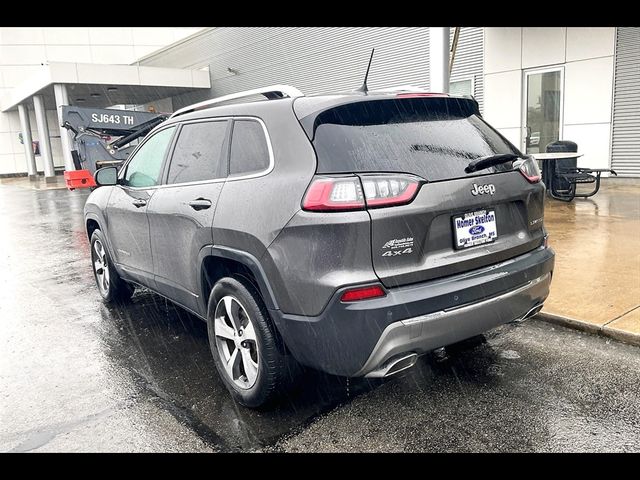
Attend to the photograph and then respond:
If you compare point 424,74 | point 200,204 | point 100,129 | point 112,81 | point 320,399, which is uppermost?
point 112,81

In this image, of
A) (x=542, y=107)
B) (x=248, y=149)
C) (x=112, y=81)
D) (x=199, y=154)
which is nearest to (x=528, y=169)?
(x=248, y=149)

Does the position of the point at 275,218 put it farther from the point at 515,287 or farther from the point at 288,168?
the point at 515,287

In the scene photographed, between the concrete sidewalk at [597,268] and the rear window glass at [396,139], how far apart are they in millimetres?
1785

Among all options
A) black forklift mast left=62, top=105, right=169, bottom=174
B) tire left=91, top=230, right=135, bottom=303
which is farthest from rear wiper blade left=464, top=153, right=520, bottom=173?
black forklift mast left=62, top=105, right=169, bottom=174

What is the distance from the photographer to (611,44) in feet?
38.6

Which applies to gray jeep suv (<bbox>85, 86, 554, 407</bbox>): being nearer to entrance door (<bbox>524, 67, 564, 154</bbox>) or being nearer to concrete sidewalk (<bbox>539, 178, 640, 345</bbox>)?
concrete sidewalk (<bbox>539, 178, 640, 345</bbox>)

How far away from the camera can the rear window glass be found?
Result: 9.32ft

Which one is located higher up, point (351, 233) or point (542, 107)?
point (542, 107)

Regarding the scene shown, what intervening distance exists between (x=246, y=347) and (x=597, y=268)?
406 cm

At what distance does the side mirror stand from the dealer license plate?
3.37 meters

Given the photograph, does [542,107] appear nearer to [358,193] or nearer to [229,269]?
[229,269]

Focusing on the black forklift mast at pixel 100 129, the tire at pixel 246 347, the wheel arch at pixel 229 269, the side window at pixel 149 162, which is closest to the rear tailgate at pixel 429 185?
the wheel arch at pixel 229 269

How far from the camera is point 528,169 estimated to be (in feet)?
11.3

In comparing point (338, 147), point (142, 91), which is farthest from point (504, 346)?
point (142, 91)
